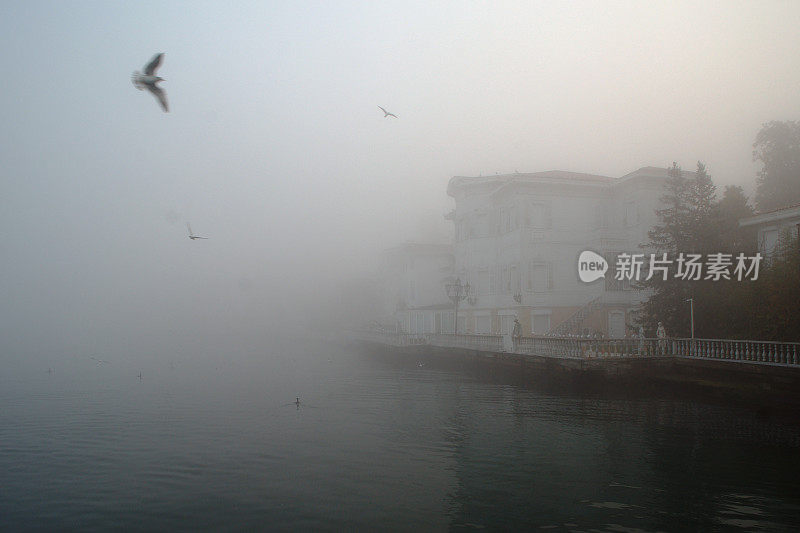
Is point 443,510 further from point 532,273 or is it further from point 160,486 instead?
point 532,273

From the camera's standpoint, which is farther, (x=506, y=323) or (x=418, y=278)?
(x=418, y=278)

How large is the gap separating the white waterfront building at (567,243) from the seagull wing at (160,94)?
3184cm

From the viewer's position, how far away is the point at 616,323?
3909 cm

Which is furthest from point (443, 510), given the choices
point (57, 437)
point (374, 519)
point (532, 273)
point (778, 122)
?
point (778, 122)

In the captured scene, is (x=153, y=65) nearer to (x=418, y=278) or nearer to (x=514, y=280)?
(x=514, y=280)

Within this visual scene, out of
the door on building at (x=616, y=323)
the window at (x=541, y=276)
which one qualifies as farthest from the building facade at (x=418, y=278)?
the door on building at (x=616, y=323)

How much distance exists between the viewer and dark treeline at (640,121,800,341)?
70.4 ft

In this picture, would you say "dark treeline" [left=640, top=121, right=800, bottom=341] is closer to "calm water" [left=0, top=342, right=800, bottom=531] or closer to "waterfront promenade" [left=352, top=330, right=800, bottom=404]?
"waterfront promenade" [left=352, top=330, right=800, bottom=404]

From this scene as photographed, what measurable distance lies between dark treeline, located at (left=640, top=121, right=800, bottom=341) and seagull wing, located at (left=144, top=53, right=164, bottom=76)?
21172mm

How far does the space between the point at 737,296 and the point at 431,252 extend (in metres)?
41.4

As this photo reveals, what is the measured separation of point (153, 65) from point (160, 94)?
0.78 m

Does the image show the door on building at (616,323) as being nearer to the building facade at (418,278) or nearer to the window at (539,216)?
the window at (539,216)

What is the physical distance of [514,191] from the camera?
4169cm

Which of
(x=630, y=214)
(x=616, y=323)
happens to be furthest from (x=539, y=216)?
(x=616, y=323)
